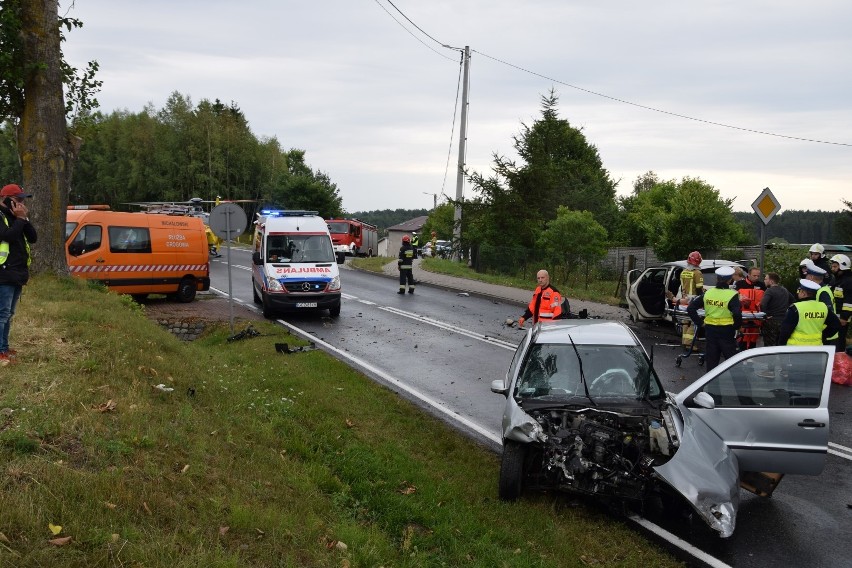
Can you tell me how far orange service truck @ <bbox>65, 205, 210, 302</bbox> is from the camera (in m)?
17.8

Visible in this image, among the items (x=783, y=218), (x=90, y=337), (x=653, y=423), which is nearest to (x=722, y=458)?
(x=653, y=423)

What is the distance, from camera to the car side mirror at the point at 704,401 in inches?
248

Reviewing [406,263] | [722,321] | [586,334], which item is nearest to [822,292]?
[722,321]

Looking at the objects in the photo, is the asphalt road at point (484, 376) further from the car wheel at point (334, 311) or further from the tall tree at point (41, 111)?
the tall tree at point (41, 111)

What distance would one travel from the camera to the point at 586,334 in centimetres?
736

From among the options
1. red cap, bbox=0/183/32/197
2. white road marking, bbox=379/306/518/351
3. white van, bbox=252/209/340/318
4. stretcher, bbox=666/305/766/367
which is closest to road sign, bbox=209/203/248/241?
white van, bbox=252/209/340/318

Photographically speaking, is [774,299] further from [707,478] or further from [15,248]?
[15,248]

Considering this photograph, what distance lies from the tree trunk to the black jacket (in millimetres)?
7293

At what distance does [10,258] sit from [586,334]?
234 inches

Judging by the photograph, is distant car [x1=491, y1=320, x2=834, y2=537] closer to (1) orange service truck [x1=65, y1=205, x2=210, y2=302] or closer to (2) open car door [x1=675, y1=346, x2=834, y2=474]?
(2) open car door [x1=675, y1=346, x2=834, y2=474]

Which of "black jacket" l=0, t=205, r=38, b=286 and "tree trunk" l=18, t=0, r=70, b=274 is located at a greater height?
"tree trunk" l=18, t=0, r=70, b=274

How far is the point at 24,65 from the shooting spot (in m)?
13.2

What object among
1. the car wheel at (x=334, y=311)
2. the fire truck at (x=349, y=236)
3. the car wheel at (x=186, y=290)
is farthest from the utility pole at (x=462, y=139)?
the fire truck at (x=349, y=236)

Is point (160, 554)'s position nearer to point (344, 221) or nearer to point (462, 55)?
point (462, 55)
